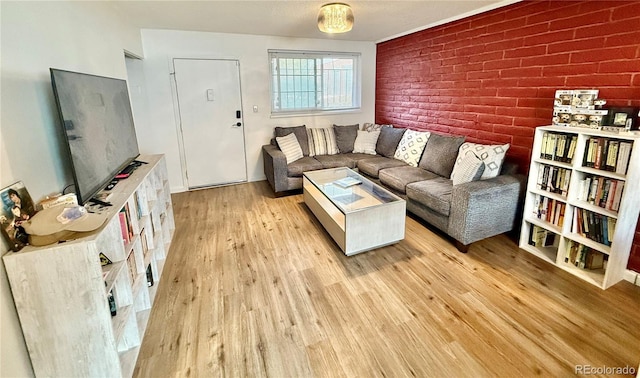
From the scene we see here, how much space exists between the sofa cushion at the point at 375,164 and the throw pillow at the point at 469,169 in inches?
37.0

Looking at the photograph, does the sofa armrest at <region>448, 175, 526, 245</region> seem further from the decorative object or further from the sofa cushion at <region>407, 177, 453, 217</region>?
the decorative object

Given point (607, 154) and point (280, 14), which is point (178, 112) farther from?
point (607, 154)

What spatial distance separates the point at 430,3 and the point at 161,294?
3.40m

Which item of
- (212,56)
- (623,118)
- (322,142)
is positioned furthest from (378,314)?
(212,56)

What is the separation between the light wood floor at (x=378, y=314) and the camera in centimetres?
159

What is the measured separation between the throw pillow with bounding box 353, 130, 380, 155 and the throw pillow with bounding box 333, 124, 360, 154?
93 millimetres

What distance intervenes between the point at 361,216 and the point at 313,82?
3.11 metres

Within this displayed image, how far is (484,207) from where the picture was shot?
252 centimetres

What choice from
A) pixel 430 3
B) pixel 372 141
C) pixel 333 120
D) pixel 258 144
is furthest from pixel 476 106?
pixel 258 144

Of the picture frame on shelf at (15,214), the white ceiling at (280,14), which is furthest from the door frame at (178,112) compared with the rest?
the picture frame on shelf at (15,214)

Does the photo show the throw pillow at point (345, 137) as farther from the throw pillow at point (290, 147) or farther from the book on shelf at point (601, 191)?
the book on shelf at point (601, 191)

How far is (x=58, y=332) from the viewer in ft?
4.18

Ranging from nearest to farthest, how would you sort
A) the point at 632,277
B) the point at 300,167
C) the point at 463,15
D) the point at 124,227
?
1. the point at 124,227
2. the point at 632,277
3. the point at 463,15
4. the point at 300,167

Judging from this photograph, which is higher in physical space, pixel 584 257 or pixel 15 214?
pixel 15 214
